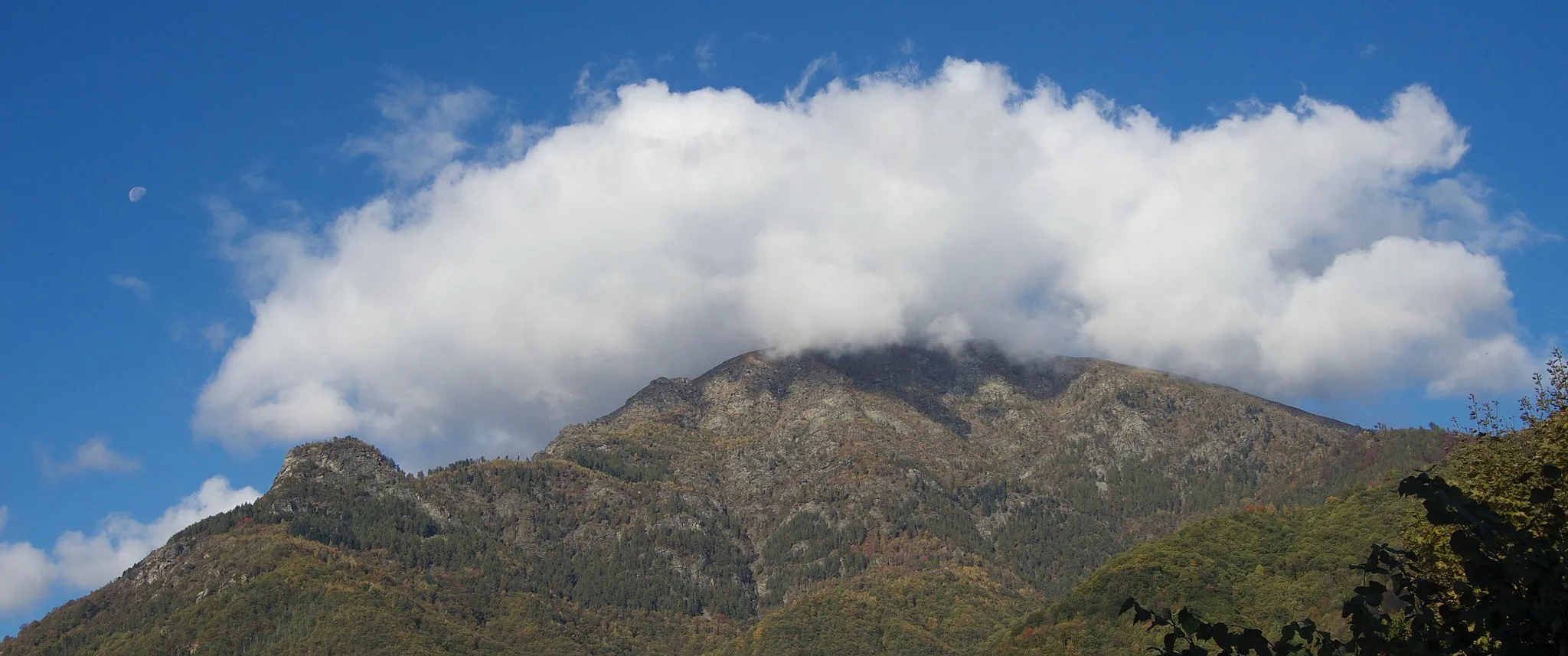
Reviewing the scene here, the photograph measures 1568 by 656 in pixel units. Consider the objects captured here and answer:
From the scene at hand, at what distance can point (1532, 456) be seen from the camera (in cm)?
4862

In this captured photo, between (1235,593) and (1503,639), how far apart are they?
19625 cm

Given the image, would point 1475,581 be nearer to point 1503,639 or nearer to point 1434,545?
point 1503,639

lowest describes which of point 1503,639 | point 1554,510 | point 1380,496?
point 1503,639

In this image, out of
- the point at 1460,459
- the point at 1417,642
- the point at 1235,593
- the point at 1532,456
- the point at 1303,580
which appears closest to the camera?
the point at 1417,642

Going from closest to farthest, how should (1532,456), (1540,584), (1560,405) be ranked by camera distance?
(1540,584)
(1532,456)
(1560,405)

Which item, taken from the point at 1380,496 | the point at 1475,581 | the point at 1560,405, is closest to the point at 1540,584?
the point at 1475,581

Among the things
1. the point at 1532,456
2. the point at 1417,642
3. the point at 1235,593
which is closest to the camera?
the point at 1417,642

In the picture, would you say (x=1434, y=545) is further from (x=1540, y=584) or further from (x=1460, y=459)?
(x=1540, y=584)

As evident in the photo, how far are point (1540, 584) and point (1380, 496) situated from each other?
208 m

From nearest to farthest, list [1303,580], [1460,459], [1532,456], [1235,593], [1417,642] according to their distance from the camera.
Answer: [1417,642] < [1532,456] < [1460,459] < [1303,580] < [1235,593]

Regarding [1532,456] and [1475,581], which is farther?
[1532,456]

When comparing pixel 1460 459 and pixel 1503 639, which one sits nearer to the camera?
pixel 1503 639

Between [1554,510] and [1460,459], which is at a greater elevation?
[1460,459]

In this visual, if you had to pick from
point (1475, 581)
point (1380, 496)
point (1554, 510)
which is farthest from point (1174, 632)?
point (1380, 496)
